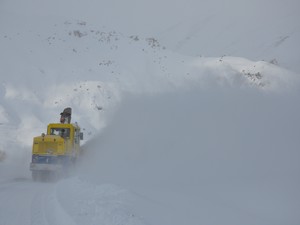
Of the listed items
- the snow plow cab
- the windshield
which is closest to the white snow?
the snow plow cab

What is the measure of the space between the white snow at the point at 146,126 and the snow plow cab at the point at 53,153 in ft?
3.56

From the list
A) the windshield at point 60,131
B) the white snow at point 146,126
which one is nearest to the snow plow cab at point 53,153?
the windshield at point 60,131

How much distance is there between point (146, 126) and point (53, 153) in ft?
19.1

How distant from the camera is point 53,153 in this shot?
19.5m

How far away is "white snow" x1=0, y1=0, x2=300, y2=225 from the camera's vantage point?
10914mm

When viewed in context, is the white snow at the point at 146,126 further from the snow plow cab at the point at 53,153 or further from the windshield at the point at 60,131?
the windshield at the point at 60,131

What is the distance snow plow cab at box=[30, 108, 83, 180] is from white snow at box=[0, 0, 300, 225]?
1084 millimetres

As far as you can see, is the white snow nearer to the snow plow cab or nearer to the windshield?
the snow plow cab

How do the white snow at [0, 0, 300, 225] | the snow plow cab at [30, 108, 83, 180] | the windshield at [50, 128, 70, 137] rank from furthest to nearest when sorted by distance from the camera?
the windshield at [50, 128, 70, 137], the snow plow cab at [30, 108, 83, 180], the white snow at [0, 0, 300, 225]

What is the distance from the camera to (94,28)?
50.6 metres

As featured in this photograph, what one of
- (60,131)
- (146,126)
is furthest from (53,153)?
(146,126)

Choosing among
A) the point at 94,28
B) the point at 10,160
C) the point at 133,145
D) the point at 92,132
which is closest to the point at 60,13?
the point at 94,28

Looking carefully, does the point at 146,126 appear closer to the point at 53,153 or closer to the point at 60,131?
the point at 60,131

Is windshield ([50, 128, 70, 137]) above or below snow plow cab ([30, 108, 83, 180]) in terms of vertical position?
above
